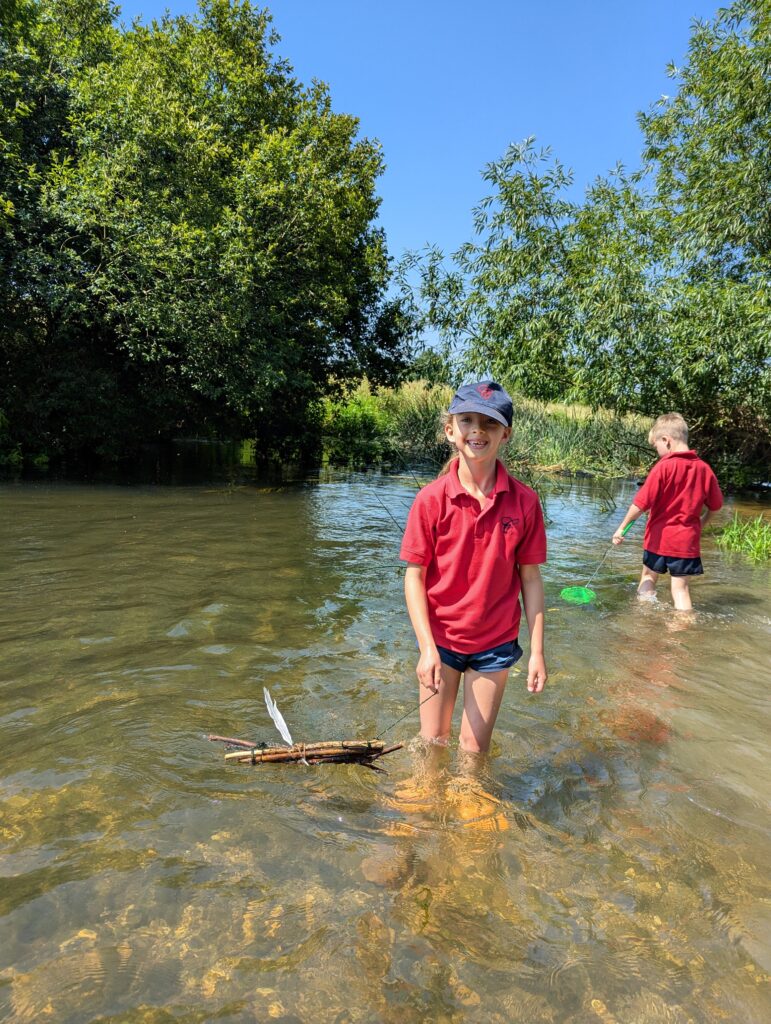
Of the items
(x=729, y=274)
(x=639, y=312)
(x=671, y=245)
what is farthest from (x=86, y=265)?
(x=729, y=274)

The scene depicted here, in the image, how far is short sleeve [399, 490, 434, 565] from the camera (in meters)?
3.15

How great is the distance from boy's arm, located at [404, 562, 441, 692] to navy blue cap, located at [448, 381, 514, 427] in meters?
0.75

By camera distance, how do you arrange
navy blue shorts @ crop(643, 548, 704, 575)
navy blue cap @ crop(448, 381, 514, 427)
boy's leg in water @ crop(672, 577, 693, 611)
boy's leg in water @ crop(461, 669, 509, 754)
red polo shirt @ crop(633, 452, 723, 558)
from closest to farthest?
navy blue cap @ crop(448, 381, 514, 427) < boy's leg in water @ crop(461, 669, 509, 754) < red polo shirt @ crop(633, 452, 723, 558) < navy blue shorts @ crop(643, 548, 704, 575) < boy's leg in water @ crop(672, 577, 693, 611)

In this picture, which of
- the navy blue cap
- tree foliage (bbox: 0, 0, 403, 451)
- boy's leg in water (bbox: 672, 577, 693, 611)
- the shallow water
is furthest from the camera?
tree foliage (bbox: 0, 0, 403, 451)

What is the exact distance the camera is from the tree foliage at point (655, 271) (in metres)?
16.0

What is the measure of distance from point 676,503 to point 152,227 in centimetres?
1401

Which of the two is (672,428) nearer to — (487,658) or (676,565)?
(676,565)

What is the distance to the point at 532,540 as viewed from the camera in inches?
125

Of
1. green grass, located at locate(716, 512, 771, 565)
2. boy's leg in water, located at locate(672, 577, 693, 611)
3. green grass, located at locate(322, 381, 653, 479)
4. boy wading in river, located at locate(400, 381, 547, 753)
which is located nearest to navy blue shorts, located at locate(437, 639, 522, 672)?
boy wading in river, located at locate(400, 381, 547, 753)

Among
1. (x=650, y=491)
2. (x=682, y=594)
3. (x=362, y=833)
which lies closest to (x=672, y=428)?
(x=650, y=491)

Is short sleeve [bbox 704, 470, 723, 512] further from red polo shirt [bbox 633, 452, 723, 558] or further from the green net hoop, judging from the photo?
the green net hoop

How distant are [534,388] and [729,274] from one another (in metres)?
5.81

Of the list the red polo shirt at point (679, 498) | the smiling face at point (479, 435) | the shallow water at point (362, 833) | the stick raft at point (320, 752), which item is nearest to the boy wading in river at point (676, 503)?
the red polo shirt at point (679, 498)

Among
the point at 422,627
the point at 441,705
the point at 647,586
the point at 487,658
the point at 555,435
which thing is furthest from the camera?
the point at 555,435
